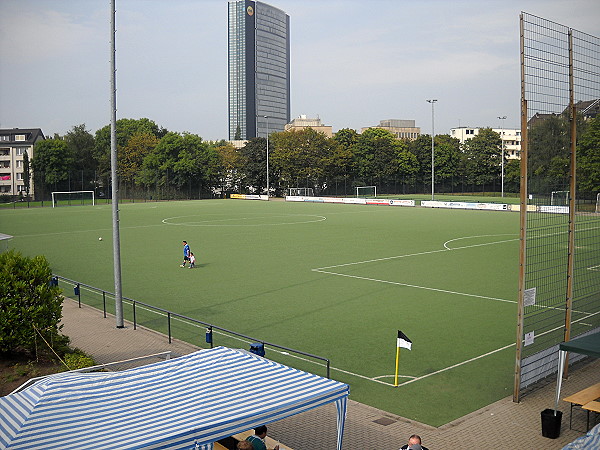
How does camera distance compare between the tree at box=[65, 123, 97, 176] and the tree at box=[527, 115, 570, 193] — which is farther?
the tree at box=[65, 123, 97, 176]

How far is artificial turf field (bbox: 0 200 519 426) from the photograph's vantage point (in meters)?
15.1

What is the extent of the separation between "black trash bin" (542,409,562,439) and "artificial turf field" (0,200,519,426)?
174 cm

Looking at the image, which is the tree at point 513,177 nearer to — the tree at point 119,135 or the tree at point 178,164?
the tree at point 178,164

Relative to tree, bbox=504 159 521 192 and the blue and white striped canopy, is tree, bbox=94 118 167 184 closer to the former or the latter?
tree, bbox=504 159 521 192

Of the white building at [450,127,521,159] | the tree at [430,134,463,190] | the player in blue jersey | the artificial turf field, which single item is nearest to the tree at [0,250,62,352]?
the artificial turf field

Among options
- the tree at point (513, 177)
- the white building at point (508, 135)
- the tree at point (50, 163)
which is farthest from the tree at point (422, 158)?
the tree at point (50, 163)

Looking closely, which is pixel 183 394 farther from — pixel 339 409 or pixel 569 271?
pixel 569 271

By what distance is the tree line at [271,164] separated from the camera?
107938 mm

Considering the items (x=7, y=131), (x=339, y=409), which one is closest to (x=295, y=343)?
(x=339, y=409)

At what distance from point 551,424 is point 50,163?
4121 inches

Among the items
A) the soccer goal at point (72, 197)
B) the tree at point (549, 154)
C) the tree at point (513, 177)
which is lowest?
the soccer goal at point (72, 197)

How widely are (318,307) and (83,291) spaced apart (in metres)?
10.5

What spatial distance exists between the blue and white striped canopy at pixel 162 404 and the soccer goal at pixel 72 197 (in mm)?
90564

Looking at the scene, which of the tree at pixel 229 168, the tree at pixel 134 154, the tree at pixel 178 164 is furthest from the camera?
the tree at pixel 229 168
